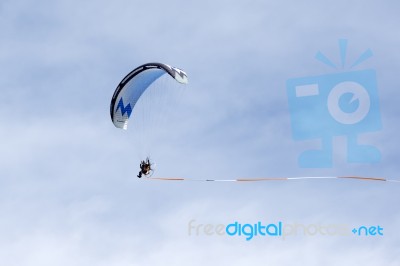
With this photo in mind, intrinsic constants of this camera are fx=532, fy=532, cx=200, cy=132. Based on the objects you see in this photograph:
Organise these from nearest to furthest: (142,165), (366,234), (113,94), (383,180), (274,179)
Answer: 1. (383,180)
2. (274,179)
3. (366,234)
4. (142,165)
5. (113,94)

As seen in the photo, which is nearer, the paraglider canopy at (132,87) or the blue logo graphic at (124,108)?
the paraglider canopy at (132,87)

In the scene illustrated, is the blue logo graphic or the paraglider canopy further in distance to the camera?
the blue logo graphic

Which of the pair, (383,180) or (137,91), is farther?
(137,91)

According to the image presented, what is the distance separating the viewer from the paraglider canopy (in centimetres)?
3291

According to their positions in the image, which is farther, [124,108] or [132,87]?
[124,108]

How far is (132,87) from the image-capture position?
34.7m

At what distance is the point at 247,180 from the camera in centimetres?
2592

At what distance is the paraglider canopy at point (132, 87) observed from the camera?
108 ft

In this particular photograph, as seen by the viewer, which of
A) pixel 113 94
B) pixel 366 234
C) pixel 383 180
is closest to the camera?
pixel 383 180

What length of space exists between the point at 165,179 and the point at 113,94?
8388mm

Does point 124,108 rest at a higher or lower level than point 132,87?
lower

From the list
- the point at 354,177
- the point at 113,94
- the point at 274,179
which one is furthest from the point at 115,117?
the point at 354,177

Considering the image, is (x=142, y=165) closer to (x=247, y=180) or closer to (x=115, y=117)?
(x=115, y=117)

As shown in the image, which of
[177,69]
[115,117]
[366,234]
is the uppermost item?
[177,69]
